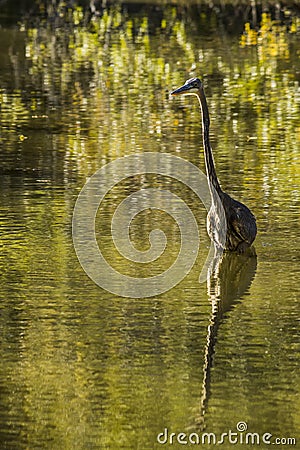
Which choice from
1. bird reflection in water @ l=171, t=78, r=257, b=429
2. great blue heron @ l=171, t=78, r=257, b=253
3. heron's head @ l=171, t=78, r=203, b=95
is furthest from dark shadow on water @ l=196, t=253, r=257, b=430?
heron's head @ l=171, t=78, r=203, b=95

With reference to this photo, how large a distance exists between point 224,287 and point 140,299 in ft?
2.21

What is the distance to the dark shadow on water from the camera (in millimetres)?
7844

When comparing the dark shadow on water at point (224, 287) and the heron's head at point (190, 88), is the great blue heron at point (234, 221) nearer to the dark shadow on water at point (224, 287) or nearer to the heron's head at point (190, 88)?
the dark shadow on water at point (224, 287)

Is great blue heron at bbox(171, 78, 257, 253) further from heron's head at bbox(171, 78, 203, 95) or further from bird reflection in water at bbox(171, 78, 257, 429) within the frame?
heron's head at bbox(171, 78, 203, 95)

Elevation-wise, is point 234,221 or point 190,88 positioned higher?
point 190,88

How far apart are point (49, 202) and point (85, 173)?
1403 millimetres

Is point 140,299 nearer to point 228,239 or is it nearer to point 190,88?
point 228,239

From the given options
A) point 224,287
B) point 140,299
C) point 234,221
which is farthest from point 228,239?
point 140,299

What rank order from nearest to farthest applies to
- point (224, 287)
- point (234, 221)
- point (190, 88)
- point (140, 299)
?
point (140, 299), point (224, 287), point (234, 221), point (190, 88)

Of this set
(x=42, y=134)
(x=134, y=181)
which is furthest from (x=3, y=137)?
(x=134, y=181)

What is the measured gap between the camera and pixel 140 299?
28.8 ft

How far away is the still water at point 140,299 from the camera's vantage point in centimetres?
686

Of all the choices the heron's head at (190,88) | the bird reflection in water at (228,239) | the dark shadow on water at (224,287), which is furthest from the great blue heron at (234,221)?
the heron's head at (190,88)

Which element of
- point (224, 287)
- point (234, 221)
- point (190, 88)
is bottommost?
point (224, 287)
